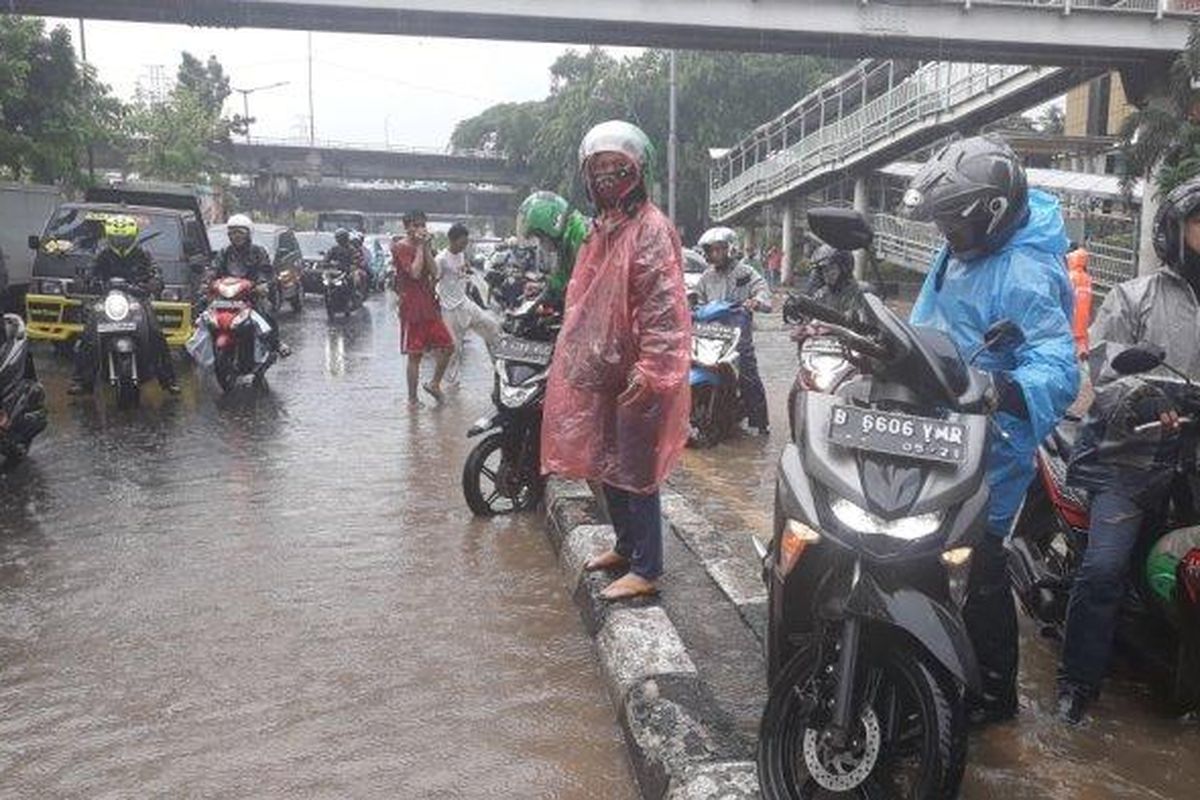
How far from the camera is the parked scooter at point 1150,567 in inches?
121

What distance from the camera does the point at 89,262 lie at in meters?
10.6

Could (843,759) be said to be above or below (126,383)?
below

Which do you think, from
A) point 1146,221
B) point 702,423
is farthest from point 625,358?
point 1146,221

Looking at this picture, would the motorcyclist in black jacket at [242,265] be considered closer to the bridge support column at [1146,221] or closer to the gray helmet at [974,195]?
the gray helmet at [974,195]

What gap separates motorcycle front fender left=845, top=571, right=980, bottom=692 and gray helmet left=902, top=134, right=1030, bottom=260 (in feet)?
3.72

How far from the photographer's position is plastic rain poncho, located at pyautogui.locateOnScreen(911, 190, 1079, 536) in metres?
2.94

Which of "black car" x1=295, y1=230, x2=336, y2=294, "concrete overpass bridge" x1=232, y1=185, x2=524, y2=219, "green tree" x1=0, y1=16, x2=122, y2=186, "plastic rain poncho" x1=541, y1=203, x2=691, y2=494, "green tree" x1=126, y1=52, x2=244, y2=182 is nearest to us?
"plastic rain poncho" x1=541, y1=203, x2=691, y2=494

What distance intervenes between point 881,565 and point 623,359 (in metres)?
1.65

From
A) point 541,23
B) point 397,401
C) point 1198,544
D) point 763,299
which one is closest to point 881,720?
point 1198,544

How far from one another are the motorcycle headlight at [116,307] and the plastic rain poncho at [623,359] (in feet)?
18.6

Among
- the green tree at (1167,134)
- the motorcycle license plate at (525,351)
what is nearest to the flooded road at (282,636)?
the motorcycle license plate at (525,351)

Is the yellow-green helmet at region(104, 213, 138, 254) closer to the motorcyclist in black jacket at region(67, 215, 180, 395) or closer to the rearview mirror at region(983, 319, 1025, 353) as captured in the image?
the motorcyclist in black jacket at region(67, 215, 180, 395)

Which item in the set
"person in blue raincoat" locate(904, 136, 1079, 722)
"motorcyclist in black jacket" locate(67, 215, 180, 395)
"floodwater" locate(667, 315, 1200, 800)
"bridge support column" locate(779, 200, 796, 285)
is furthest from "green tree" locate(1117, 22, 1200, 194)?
"bridge support column" locate(779, 200, 796, 285)

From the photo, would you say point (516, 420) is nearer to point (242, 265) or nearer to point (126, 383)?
point (126, 383)
